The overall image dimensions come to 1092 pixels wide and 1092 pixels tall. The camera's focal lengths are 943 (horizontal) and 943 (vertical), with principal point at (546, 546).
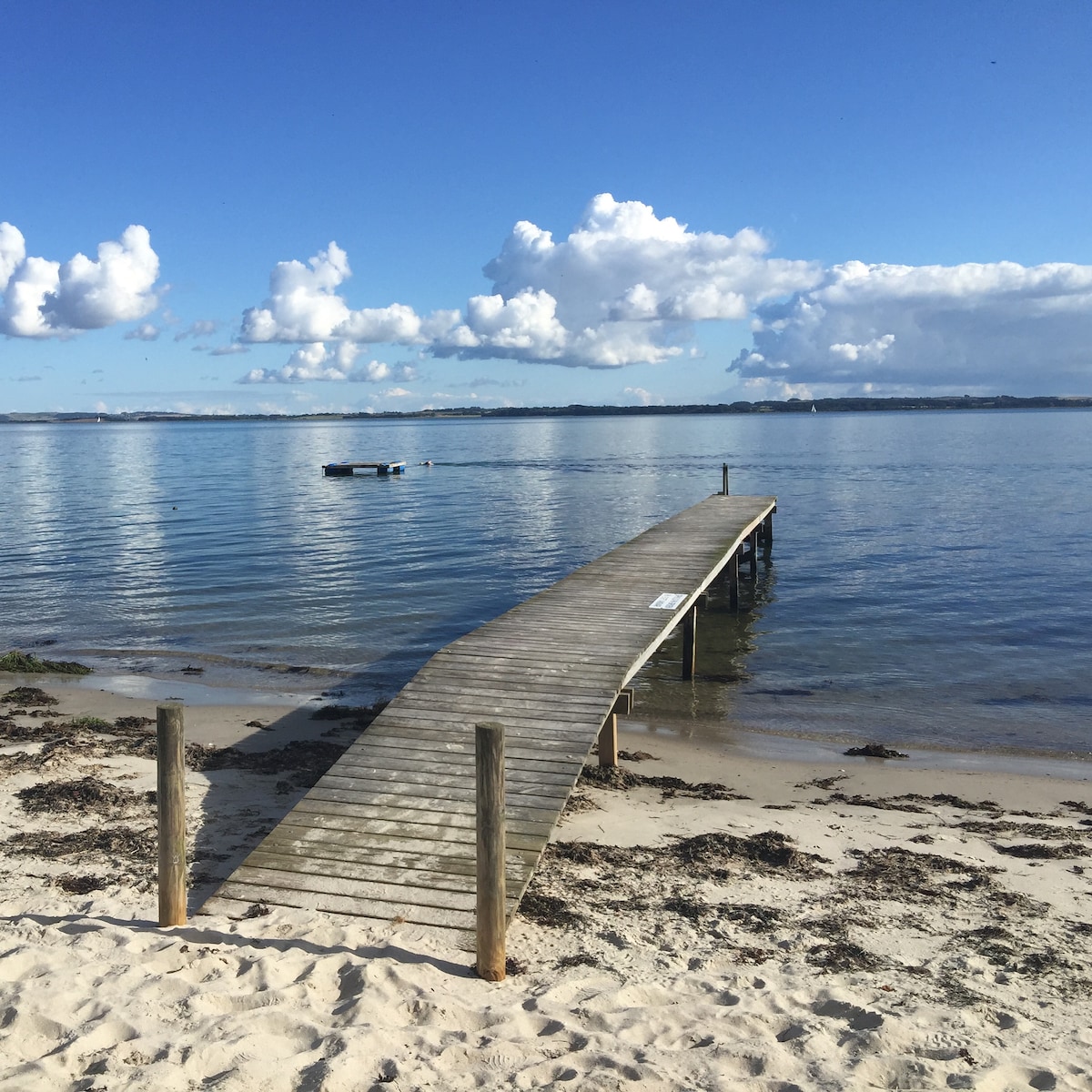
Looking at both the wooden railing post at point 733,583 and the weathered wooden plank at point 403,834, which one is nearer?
the weathered wooden plank at point 403,834

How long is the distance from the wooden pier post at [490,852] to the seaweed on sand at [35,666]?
1176 cm

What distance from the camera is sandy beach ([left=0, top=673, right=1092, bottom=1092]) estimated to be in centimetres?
464

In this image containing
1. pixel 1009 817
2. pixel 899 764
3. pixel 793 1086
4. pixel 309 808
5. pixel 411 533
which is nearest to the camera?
pixel 793 1086

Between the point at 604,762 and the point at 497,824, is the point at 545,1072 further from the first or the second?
the point at 604,762

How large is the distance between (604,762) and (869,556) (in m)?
18.8

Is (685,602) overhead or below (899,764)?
overhead

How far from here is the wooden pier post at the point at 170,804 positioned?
19.0ft

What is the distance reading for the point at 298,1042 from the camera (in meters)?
4.76

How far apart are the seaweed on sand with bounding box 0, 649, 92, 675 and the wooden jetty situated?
7428mm

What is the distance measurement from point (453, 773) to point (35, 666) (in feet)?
33.5

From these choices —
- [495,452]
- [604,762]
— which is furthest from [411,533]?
[495,452]

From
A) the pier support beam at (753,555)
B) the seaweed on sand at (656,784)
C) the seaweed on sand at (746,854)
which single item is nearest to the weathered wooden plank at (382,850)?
the seaweed on sand at (746,854)

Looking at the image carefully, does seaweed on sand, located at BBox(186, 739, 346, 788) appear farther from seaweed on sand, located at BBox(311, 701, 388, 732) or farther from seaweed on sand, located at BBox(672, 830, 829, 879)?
seaweed on sand, located at BBox(672, 830, 829, 879)

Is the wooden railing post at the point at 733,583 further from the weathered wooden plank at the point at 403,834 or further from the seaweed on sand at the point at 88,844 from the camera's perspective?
the seaweed on sand at the point at 88,844
